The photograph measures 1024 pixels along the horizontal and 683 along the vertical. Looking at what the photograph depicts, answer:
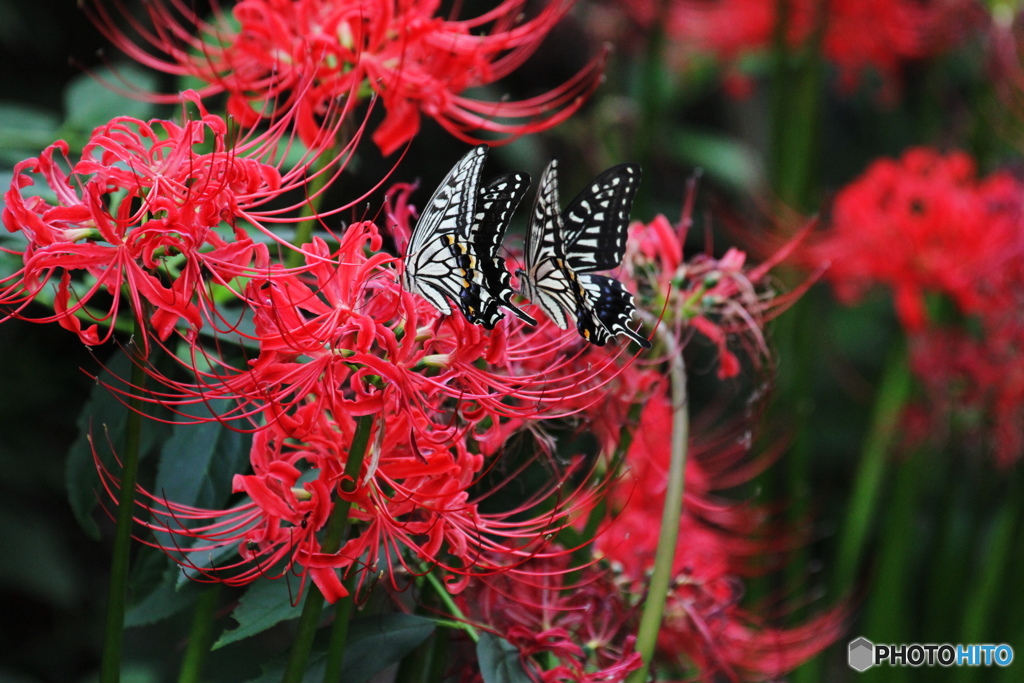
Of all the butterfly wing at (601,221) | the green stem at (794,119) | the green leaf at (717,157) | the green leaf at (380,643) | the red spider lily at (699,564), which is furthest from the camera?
the green leaf at (717,157)

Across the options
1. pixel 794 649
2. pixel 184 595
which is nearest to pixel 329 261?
pixel 184 595

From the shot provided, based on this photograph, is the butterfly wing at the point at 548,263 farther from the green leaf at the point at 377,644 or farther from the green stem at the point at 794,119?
the green stem at the point at 794,119

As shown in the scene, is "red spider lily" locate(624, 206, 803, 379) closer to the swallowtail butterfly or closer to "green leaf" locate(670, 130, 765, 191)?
the swallowtail butterfly

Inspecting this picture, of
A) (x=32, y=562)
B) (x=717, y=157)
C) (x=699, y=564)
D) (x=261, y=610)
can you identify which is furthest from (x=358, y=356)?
(x=717, y=157)

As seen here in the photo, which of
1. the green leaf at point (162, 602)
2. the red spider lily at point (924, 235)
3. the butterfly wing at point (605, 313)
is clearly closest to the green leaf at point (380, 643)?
the green leaf at point (162, 602)

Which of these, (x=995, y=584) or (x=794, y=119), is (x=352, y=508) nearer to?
(x=995, y=584)

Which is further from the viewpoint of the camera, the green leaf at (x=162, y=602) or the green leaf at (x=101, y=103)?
the green leaf at (x=101, y=103)
